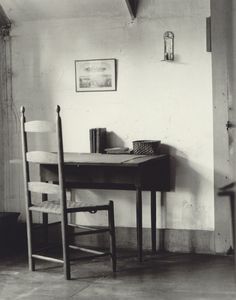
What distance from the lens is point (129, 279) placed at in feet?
14.5

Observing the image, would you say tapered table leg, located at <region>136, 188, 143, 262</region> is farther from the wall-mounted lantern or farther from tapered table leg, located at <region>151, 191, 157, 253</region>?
the wall-mounted lantern

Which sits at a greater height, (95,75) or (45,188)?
(95,75)

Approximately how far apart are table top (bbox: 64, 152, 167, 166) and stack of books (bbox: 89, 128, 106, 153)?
0.10 meters

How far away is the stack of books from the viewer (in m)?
5.41

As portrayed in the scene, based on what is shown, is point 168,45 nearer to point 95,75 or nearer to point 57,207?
point 95,75

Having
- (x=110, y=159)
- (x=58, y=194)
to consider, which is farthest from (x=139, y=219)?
(x=58, y=194)

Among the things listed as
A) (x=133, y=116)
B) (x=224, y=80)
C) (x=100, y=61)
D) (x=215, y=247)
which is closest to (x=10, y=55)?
(x=100, y=61)

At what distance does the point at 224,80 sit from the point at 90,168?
1.45 meters

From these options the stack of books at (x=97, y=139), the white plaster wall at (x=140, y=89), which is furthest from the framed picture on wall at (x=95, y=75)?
the stack of books at (x=97, y=139)

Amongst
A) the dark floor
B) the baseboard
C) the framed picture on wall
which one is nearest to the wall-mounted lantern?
the framed picture on wall

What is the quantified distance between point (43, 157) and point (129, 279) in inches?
46.8

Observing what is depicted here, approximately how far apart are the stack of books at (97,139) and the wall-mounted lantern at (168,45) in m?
0.94

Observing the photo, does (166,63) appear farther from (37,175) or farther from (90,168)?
(37,175)

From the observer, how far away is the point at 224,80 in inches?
200
